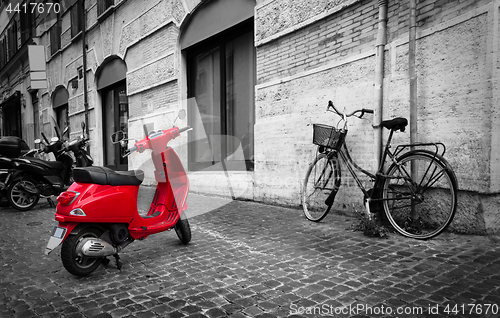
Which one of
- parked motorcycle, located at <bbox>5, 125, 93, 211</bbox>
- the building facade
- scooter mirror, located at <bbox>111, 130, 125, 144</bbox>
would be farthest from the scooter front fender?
parked motorcycle, located at <bbox>5, 125, 93, 211</bbox>

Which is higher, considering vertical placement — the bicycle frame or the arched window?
the arched window

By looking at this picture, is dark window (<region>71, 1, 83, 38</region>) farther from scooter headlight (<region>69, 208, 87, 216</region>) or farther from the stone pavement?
scooter headlight (<region>69, 208, 87, 216</region>)

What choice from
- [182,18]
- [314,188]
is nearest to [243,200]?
[314,188]

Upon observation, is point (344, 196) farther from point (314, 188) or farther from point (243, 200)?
point (243, 200)

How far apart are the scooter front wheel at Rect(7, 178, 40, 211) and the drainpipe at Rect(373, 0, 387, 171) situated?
581 cm

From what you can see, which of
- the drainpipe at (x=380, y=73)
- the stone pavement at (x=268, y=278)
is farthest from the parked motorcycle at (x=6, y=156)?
the drainpipe at (x=380, y=73)

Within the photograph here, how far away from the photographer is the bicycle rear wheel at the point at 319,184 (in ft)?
14.9

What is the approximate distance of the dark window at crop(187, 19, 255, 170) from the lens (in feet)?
23.7

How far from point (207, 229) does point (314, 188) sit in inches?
64.3

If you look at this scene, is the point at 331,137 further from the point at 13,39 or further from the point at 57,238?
the point at 13,39

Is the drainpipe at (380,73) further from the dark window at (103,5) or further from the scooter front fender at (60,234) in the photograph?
the dark window at (103,5)

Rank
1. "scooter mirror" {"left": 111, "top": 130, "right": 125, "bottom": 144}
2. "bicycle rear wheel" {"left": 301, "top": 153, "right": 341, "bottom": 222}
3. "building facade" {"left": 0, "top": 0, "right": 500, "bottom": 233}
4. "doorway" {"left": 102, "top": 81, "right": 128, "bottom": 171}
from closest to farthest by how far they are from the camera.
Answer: "scooter mirror" {"left": 111, "top": 130, "right": 125, "bottom": 144} → "building facade" {"left": 0, "top": 0, "right": 500, "bottom": 233} → "bicycle rear wheel" {"left": 301, "top": 153, "right": 341, "bottom": 222} → "doorway" {"left": 102, "top": 81, "right": 128, "bottom": 171}

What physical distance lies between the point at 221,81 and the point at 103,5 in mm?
6675

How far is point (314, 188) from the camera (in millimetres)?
4965
